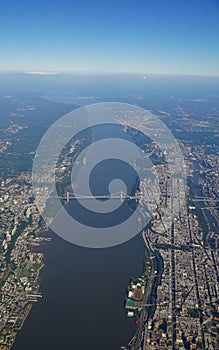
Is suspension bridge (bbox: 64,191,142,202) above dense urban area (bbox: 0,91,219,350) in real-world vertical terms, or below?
above

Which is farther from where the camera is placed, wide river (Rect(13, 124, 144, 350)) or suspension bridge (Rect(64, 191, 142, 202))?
suspension bridge (Rect(64, 191, 142, 202))

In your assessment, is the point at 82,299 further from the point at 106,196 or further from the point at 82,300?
the point at 106,196

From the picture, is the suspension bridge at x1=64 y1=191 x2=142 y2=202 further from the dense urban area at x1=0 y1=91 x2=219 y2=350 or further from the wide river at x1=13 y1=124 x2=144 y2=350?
the wide river at x1=13 y1=124 x2=144 y2=350

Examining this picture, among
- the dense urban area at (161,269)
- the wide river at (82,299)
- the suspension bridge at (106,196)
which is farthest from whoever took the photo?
the suspension bridge at (106,196)

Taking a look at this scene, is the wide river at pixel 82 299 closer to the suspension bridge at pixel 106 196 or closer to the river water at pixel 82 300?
the river water at pixel 82 300

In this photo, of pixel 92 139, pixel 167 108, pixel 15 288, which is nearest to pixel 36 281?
pixel 15 288

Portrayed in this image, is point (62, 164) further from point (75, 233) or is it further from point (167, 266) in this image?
point (167, 266)

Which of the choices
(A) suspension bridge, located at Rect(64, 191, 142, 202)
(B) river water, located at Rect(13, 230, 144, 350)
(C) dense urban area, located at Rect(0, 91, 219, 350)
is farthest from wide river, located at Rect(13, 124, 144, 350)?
(A) suspension bridge, located at Rect(64, 191, 142, 202)

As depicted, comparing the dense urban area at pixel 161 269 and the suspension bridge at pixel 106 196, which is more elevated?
the suspension bridge at pixel 106 196

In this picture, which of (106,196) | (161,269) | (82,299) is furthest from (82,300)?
(106,196)

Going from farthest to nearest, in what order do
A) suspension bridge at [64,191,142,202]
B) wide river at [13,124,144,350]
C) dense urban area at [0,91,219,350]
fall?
suspension bridge at [64,191,142,202] → dense urban area at [0,91,219,350] → wide river at [13,124,144,350]

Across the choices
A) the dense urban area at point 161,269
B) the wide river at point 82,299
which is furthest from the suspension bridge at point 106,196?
the wide river at point 82,299
